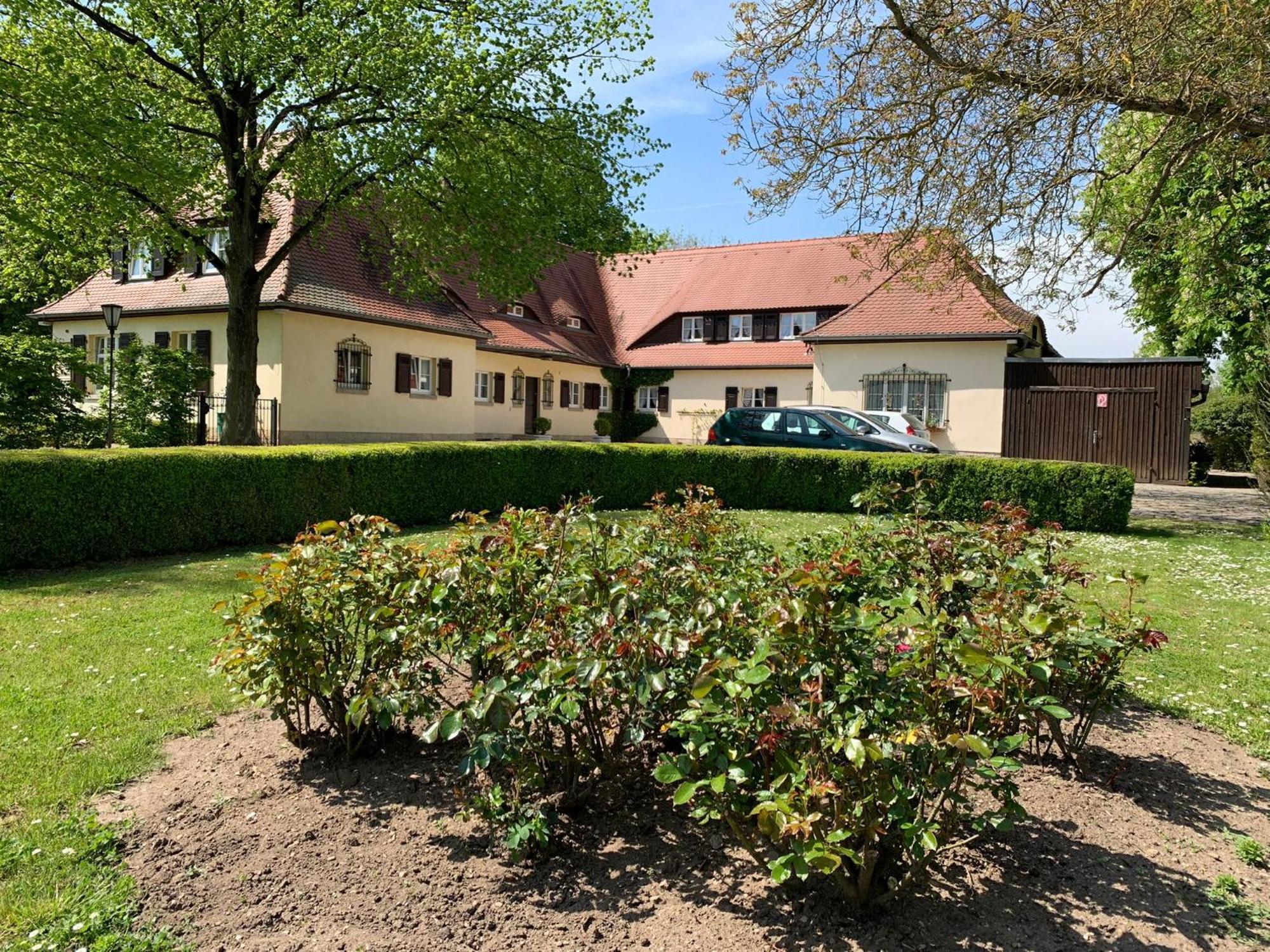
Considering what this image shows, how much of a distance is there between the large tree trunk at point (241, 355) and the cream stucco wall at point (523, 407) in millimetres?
9803

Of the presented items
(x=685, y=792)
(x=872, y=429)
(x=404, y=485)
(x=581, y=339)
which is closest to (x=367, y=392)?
(x=581, y=339)

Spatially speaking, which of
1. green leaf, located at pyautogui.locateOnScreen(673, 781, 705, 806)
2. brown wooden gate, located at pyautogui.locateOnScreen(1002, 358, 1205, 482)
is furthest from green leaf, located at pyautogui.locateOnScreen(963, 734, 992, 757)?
brown wooden gate, located at pyautogui.locateOnScreen(1002, 358, 1205, 482)

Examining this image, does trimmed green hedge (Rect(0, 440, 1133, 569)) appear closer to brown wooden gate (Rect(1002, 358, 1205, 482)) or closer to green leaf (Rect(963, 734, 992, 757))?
green leaf (Rect(963, 734, 992, 757))

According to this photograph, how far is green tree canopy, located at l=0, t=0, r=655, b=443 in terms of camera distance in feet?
45.3

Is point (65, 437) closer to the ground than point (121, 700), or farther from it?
farther from it

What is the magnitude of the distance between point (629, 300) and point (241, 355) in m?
21.3

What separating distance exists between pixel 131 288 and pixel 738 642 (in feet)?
92.0

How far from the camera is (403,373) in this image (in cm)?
2464

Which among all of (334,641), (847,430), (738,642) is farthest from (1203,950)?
(847,430)

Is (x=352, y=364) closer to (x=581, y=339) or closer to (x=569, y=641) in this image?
(x=581, y=339)

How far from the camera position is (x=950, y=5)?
29.6ft

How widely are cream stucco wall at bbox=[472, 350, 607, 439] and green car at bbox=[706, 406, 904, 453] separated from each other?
10993 millimetres

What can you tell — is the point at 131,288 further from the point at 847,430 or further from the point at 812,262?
the point at 812,262

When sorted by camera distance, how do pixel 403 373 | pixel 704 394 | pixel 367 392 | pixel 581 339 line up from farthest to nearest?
pixel 581 339, pixel 704 394, pixel 403 373, pixel 367 392
